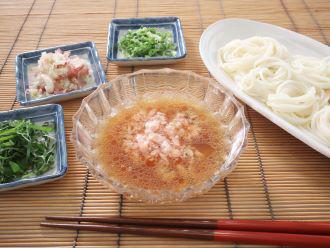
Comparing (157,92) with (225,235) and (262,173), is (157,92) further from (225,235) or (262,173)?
(225,235)

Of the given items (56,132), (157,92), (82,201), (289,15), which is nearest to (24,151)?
(56,132)

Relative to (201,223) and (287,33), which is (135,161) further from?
(287,33)

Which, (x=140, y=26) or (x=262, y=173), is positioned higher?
(x=140, y=26)

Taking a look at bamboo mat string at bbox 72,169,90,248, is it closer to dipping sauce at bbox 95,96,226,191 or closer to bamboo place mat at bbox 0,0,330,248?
bamboo place mat at bbox 0,0,330,248

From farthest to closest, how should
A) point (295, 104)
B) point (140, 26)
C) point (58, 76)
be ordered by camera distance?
1. point (140, 26)
2. point (58, 76)
3. point (295, 104)

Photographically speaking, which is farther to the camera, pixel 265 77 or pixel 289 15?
pixel 289 15

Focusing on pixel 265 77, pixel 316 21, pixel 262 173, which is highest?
pixel 265 77

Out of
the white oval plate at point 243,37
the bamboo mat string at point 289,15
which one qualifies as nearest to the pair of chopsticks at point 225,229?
the white oval plate at point 243,37
